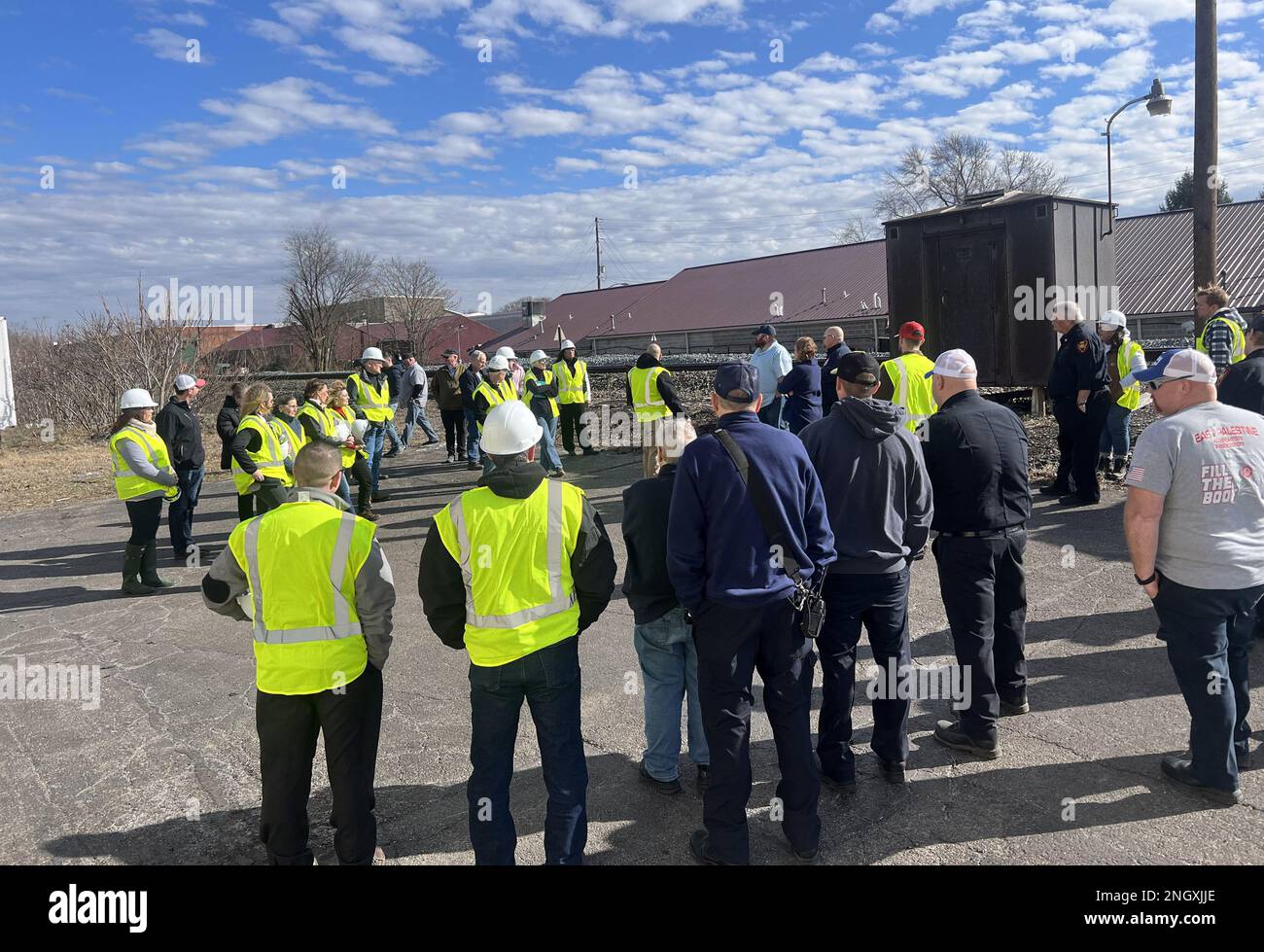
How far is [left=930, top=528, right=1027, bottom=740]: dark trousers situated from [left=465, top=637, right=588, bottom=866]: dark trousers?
2088 millimetres

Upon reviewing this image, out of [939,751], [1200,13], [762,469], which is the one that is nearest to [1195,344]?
[1200,13]

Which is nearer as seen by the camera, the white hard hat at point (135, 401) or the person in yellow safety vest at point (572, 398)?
the white hard hat at point (135, 401)

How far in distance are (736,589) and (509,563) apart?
2.91ft

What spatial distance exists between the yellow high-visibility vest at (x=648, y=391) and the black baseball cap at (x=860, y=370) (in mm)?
→ 6538

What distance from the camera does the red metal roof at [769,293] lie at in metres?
34.3

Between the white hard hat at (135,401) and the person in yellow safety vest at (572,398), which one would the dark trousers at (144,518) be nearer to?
the white hard hat at (135,401)

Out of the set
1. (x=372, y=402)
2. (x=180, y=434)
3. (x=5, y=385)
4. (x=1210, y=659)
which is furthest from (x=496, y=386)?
(x=5, y=385)

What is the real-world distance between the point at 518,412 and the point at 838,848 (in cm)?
219

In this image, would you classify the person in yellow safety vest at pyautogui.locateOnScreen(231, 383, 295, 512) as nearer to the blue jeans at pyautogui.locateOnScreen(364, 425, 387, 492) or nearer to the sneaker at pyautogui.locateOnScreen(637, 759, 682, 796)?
the blue jeans at pyautogui.locateOnScreen(364, 425, 387, 492)

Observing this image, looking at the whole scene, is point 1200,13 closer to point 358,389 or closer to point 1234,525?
point 1234,525

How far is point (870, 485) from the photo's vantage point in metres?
4.04

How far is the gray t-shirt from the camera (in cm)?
374

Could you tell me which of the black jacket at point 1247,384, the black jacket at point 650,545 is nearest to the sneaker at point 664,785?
the black jacket at point 650,545

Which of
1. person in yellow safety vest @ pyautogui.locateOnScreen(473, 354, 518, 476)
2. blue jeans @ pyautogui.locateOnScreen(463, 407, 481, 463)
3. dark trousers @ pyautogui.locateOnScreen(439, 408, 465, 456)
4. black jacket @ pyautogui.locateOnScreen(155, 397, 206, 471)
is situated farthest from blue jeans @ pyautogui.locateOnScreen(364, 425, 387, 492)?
black jacket @ pyautogui.locateOnScreen(155, 397, 206, 471)
